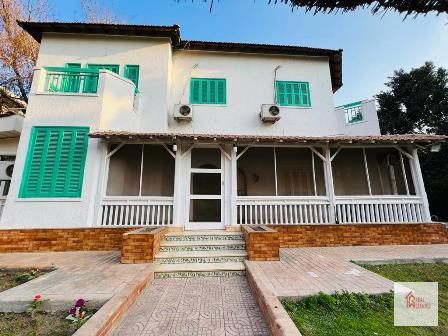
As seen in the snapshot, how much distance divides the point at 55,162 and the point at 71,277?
14.8ft

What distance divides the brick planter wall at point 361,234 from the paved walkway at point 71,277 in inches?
179

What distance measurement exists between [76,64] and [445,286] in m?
13.4

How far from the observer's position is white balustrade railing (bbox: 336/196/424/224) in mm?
7535

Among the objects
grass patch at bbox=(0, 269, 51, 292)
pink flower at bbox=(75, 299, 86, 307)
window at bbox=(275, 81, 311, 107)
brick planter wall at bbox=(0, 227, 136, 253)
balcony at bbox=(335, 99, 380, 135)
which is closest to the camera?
pink flower at bbox=(75, 299, 86, 307)

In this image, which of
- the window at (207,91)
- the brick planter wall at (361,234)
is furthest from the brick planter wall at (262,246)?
the window at (207,91)

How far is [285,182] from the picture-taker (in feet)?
33.4

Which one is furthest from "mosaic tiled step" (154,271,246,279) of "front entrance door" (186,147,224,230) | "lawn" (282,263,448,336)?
"front entrance door" (186,147,224,230)

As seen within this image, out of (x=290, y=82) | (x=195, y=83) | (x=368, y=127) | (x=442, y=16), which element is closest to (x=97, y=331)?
(x=442, y=16)

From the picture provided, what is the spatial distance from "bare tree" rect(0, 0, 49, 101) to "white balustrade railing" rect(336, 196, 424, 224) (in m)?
17.7

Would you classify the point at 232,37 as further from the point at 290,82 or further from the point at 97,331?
the point at 97,331

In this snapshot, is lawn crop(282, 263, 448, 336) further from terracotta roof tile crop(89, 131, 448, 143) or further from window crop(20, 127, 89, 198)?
window crop(20, 127, 89, 198)

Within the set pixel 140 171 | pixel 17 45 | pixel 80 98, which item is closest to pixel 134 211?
pixel 140 171

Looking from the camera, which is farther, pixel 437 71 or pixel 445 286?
pixel 437 71

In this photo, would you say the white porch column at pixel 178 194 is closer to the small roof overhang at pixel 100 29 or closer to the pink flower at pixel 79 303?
the pink flower at pixel 79 303
